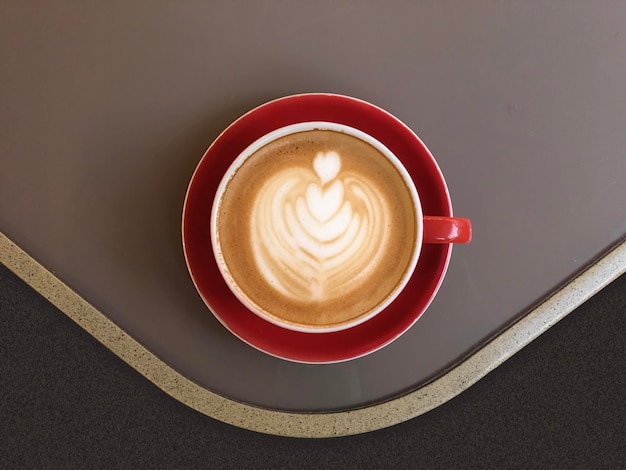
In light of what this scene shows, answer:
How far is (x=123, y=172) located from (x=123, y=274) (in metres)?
0.16

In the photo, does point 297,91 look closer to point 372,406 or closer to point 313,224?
point 313,224

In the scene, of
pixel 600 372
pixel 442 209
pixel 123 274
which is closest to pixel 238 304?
pixel 123 274

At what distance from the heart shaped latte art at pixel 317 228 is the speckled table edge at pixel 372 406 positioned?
0.25m

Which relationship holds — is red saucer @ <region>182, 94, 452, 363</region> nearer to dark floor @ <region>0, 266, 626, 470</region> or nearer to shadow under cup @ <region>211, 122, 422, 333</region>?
shadow under cup @ <region>211, 122, 422, 333</region>

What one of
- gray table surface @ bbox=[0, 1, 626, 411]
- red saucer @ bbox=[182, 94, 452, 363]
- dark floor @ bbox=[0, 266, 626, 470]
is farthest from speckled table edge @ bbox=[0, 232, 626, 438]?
dark floor @ bbox=[0, 266, 626, 470]

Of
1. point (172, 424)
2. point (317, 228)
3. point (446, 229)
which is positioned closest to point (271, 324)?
point (317, 228)

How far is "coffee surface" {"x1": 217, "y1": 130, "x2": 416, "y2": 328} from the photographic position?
72 centimetres

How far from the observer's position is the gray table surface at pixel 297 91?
2.68 ft

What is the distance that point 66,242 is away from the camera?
32.2 inches

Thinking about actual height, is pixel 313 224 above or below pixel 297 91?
below

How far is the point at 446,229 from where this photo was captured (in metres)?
0.72

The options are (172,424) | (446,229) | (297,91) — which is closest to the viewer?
(446,229)

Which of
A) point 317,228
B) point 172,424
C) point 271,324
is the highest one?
point 317,228

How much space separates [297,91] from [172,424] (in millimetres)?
881
